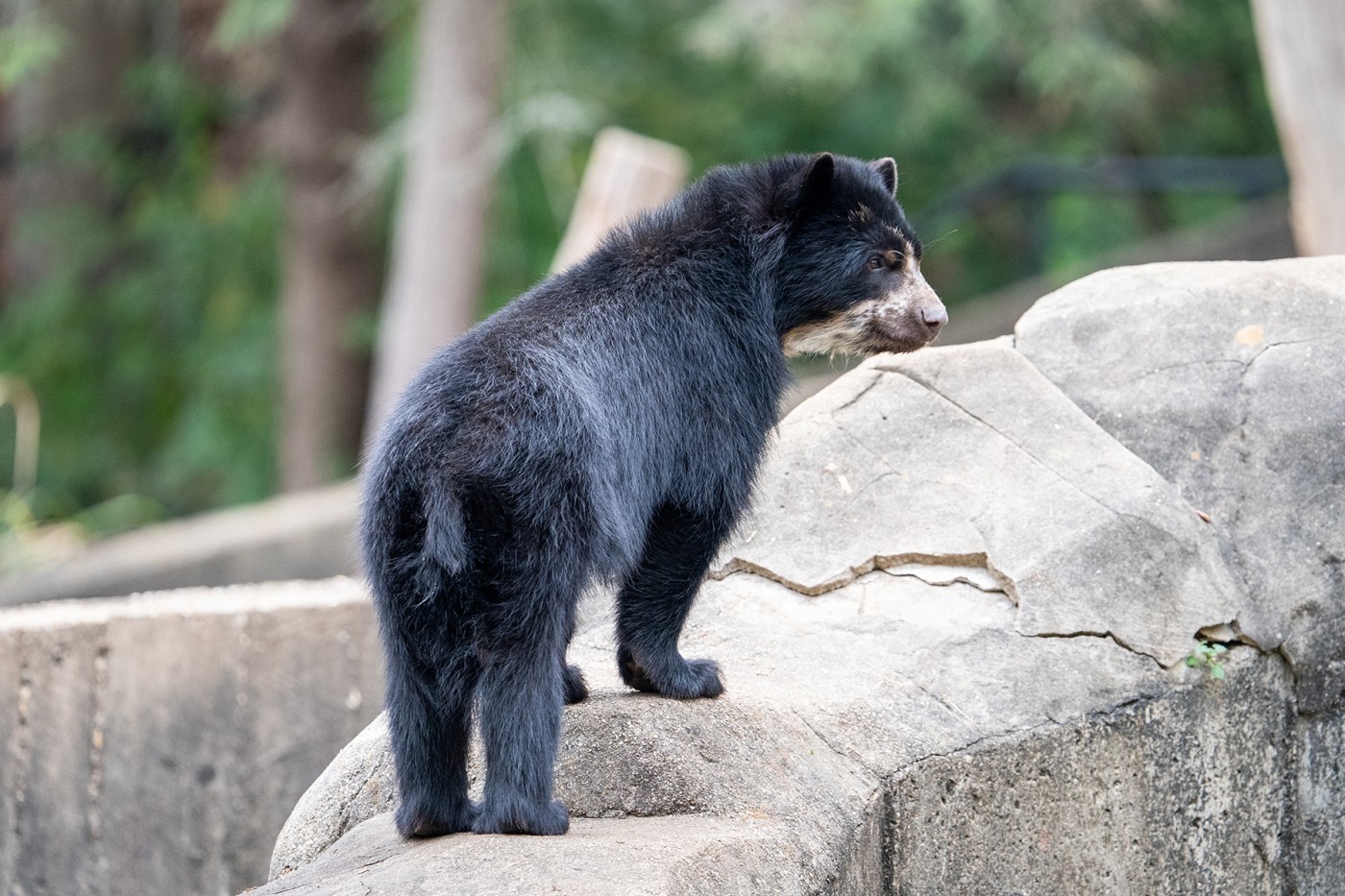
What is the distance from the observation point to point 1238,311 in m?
4.79

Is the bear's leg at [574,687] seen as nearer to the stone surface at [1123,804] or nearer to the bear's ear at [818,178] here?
the stone surface at [1123,804]

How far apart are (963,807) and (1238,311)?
6.54ft

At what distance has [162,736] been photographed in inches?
239

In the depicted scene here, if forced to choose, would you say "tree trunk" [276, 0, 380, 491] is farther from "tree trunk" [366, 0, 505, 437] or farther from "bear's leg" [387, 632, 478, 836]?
"bear's leg" [387, 632, 478, 836]

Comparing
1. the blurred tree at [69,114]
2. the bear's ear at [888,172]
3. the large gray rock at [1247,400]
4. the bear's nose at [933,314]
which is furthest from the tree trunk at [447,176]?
the bear's nose at [933,314]

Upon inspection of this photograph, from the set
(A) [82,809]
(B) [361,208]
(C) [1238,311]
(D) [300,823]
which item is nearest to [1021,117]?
(B) [361,208]

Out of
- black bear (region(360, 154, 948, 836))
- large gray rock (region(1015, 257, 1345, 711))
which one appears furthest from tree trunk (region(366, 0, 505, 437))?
black bear (region(360, 154, 948, 836))

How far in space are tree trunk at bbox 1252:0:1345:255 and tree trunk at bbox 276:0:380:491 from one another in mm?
7523

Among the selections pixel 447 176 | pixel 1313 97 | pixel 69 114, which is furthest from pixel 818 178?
pixel 69 114

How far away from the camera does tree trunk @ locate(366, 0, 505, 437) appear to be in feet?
35.2

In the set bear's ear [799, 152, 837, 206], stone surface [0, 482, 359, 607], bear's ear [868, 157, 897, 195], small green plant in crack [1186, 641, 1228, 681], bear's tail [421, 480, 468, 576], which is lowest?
stone surface [0, 482, 359, 607]

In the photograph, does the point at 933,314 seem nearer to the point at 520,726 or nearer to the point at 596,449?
the point at 596,449

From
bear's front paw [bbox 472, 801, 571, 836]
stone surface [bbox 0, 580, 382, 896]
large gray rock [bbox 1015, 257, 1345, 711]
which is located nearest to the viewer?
bear's front paw [bbox 472, 801, 571, 836]

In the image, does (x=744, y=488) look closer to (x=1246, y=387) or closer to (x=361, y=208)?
(x=1246, y=387)
